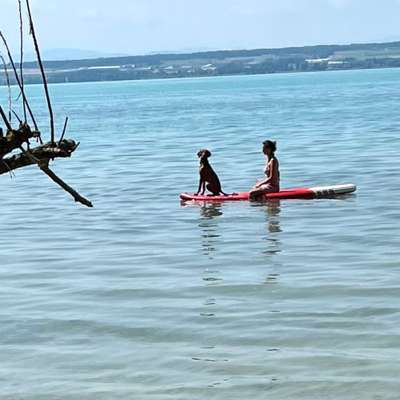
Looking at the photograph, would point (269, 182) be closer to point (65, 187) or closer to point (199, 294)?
point (199, 294)

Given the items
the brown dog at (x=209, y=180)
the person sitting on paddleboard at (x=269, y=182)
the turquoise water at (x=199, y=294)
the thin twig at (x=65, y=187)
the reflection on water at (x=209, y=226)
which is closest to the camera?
the thin twig at (x=65, y=187)

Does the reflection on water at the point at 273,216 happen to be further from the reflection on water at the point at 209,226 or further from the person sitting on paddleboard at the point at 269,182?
the reflection on water at the point at 209,226

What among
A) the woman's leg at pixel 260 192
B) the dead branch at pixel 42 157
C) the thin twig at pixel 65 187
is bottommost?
the woman's leg at pixel 260 192

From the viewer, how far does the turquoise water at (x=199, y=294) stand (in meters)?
8.95

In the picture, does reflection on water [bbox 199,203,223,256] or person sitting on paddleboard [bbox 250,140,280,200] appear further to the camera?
person sitting on paddleboard [bbox 250,140,280,200]

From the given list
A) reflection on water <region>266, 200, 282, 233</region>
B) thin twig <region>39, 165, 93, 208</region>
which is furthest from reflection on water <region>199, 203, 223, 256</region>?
thin twig <region>39, 165, 93, 208</region>

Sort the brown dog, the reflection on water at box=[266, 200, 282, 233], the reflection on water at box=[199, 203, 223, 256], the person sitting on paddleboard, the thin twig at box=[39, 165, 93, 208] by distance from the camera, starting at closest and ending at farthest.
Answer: the thin twig at box=[39, 165, 93, 208]
the reflection on water at box=[199, 203, 223, 256]
the reflection on water at box=[266, 200, 282, 233]
the person sitting on paddleboard
the brown dog

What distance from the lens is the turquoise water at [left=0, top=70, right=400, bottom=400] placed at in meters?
8.95

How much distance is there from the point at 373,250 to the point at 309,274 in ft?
7.06

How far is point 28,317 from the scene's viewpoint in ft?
37.4

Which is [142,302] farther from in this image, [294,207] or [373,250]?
[294,207]

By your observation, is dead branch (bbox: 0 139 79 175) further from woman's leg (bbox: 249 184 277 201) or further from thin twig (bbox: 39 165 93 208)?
woman's leg (bbox: 249 184 277 201)

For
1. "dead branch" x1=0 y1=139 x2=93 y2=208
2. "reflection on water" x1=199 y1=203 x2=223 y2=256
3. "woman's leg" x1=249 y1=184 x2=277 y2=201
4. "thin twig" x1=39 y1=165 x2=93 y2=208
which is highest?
"dead branch" x1=0 y1=139 x2=93 y2=208

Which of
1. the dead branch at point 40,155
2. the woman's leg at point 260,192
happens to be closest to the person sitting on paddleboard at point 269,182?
the woman's leg at point 260,192
